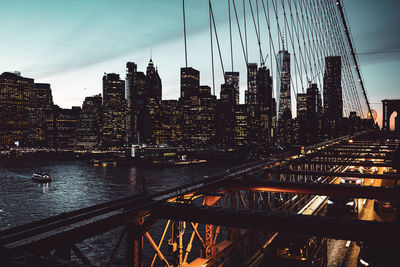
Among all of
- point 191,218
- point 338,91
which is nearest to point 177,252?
point 191,218

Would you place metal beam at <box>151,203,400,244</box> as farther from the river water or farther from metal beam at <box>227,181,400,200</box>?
the river water

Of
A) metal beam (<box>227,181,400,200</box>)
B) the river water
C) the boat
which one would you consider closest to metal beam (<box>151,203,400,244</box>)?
metal beam (<box>227,181,400,200</box>)

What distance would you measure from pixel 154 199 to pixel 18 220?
147 ft

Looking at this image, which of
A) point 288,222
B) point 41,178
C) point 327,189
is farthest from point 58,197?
point 288,222

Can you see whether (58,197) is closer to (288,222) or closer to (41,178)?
(41,178)

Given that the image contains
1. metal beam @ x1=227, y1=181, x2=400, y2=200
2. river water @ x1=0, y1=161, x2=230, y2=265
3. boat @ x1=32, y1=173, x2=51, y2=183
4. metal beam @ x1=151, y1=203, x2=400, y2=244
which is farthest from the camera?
boat @ x1=32, y1=173, x2=51, y2=183

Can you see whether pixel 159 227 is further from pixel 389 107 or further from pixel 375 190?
pixel 389 107

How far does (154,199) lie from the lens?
621 cm

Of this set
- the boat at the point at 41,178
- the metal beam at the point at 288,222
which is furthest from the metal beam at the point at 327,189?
the boat at the point at 41,178

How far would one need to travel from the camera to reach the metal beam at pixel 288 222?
477 centimetres

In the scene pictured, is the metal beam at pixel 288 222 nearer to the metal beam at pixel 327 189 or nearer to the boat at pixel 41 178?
the metal beam at pixel 327 189

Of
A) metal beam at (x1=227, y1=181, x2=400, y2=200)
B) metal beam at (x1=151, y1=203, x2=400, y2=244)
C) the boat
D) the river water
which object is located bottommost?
the river water

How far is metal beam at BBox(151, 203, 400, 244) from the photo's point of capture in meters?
4.77

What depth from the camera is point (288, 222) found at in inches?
203
